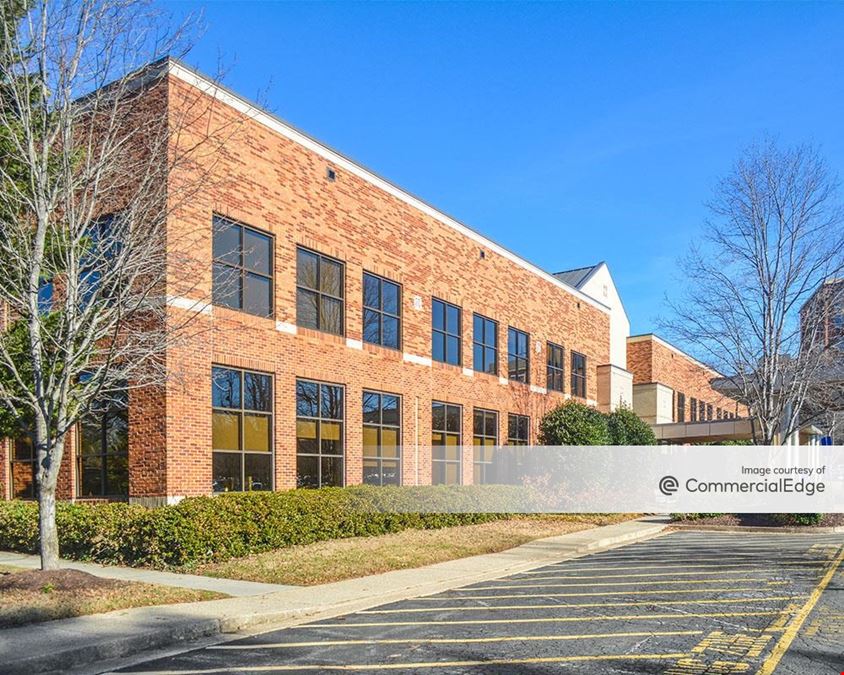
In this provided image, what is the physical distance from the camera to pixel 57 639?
8.78 metres

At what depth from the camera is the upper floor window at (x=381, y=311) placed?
76.6 feet

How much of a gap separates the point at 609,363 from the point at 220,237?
25603 millimetres

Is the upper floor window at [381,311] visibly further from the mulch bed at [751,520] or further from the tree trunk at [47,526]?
the tree trunk at [47,526]

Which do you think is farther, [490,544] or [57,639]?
[490,544]

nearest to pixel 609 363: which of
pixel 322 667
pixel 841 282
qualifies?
pixel 841 282

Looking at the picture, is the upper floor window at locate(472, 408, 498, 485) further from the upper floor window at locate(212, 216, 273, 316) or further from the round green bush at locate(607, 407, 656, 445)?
the upper floor window at locate(212, 216, 273, 316)

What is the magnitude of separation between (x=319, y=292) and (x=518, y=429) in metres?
12.8

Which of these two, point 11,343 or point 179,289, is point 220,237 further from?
point 11,343

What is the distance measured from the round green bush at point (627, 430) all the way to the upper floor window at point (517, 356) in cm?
352

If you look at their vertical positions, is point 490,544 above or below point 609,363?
below

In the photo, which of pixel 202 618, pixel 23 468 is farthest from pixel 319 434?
pixel 202 618

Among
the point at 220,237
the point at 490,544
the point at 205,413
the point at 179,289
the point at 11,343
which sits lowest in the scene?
the point at 490,544

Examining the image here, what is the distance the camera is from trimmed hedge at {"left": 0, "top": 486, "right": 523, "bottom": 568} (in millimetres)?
14328

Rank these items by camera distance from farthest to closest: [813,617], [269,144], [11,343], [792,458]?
[792,458] → [269,144] → [11,343] → [813,617]
